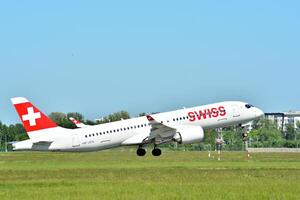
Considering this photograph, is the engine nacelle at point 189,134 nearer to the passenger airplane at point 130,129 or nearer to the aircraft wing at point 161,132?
the passenger airplane at point 130,129

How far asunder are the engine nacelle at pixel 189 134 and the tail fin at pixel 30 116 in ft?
37.2

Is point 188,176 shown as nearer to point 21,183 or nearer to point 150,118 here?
point 21,183

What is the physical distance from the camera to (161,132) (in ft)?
236

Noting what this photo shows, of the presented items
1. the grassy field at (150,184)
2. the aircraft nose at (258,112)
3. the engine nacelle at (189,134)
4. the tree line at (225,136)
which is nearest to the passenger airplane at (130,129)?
the engine nacelle at (189,134)

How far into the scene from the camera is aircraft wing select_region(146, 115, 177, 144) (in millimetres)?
71000

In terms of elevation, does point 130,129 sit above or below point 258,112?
below

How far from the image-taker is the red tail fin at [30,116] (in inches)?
2721

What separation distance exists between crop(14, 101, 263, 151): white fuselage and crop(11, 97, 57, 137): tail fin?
0.69 meters

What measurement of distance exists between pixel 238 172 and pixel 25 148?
83.7ft

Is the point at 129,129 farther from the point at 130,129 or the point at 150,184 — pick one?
the point at 150,184

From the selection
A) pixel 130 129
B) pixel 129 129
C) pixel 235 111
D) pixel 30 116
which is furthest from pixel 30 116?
pixel 235 111

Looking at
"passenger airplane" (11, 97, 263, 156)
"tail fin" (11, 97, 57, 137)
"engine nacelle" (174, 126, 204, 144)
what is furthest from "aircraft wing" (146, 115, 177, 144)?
"tail fin" (11, 97, 57, 137)

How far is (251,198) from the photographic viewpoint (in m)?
31.3

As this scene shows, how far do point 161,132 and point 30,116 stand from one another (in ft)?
38.1
